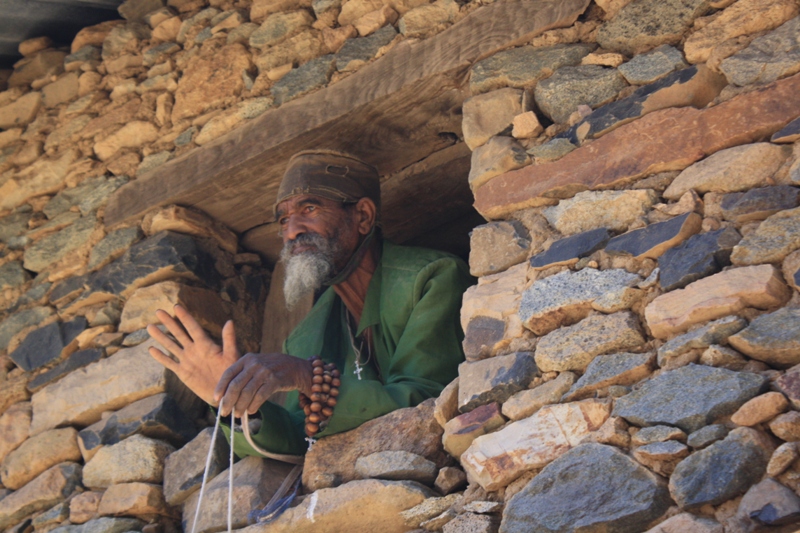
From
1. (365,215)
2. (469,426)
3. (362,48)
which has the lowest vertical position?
(469,426)

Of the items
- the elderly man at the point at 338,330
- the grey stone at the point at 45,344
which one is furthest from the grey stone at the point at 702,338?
the grey stone at the point at 45,344

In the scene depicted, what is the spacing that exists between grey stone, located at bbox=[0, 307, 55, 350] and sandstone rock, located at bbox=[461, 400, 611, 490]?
2059mm

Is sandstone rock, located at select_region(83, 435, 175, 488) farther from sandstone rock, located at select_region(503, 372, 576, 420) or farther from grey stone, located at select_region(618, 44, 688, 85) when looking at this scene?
grey stone, located at select_region(618, 44, 688, 85)

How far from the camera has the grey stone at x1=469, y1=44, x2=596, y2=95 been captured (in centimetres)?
266

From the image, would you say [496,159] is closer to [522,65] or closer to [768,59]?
[522,65]

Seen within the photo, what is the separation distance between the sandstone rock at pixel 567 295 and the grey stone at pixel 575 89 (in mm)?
518

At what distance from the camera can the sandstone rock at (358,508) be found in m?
2.29

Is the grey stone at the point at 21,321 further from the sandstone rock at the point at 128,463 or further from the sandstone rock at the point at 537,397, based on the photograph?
the sandstone rock at the point at 537,397

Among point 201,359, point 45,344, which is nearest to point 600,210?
point 201,359

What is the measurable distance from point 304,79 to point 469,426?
150 centimetres

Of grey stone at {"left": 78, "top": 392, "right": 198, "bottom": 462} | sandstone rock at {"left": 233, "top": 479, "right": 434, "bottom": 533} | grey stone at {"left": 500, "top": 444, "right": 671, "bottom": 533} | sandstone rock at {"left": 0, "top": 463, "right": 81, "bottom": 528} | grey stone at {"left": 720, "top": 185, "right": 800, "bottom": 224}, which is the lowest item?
sandstone rock at {"left": 0, "top": 463, "right": 81, "bottom": 528}

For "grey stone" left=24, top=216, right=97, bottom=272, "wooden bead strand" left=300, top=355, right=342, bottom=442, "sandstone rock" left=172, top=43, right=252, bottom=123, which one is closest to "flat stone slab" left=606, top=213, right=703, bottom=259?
"wooden bead strand" left=300, top=355, right=342, bottom=442

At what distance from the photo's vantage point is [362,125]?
316 centimetres

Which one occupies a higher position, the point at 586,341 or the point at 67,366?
the point at 586,341
